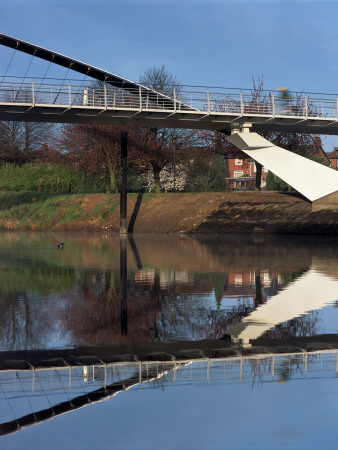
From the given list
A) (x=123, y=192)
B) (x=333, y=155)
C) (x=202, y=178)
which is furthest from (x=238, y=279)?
(x=333, y=155)

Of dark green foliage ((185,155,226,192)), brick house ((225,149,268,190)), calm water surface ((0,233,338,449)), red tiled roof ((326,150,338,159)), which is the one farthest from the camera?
red tiled roof ((326,150,338,159))

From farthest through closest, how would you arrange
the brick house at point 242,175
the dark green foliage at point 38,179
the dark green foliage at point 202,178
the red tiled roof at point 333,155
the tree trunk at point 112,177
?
the red tiled roof at point 333,155
the brick house at point 242,175
the dark green foliage at point 202,178
the dark green foliage at point 38,179
the tree trunk at point 112,177

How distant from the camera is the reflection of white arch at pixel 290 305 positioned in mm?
10555

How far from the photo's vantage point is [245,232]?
44.0m

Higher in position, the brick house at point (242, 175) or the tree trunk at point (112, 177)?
the brick house at point (242, 175)

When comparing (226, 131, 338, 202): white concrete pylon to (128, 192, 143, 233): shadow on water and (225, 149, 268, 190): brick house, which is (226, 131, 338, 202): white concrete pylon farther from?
(225, 149, 268, 190): brick house

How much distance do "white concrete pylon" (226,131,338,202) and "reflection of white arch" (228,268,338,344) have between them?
2591cm

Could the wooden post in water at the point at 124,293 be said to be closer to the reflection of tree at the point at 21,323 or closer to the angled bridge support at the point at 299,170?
the reflection of tree at the point at 21,323

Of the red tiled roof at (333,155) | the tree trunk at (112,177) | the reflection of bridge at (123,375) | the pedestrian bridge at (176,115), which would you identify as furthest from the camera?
the red tiled roof at (333,155)

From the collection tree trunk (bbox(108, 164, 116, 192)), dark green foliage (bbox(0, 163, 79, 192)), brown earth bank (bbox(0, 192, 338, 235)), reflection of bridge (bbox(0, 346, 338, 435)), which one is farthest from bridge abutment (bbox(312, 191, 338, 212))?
reflection of bridge (bbox(0, 346, 338, 435))

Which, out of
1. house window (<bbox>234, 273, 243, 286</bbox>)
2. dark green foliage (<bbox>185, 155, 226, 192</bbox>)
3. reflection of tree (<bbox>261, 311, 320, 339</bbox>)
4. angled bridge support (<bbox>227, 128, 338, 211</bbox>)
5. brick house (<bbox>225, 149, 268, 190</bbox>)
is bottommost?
reflection of tree (<bbox>261, 311, 320, 339</bbox>)

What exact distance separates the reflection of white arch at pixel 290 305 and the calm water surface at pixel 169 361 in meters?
0.03

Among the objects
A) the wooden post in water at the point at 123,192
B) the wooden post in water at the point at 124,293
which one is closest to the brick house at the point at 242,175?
A: the wooden post in water at the point at 123,192

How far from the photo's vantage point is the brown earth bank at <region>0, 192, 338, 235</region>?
42.9 meters
